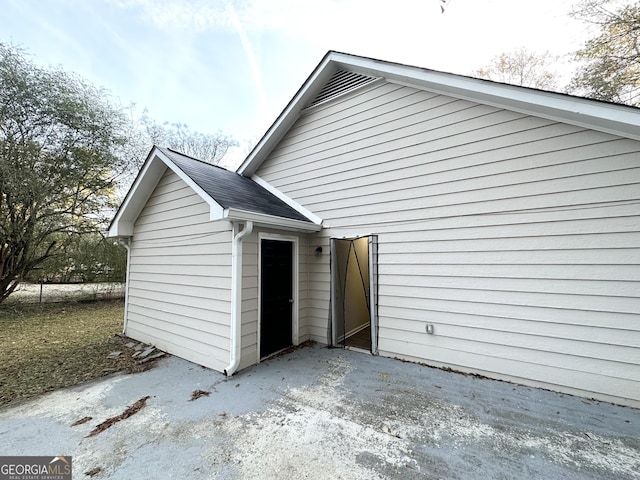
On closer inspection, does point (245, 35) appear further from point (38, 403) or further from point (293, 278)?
point (38, 403)

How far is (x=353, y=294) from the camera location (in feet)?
19.4

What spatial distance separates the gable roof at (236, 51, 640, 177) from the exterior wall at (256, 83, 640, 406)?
0.12 metres

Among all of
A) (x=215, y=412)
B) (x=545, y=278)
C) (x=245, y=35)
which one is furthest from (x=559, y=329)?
(x=245, y=35)

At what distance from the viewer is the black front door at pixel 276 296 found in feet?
14.0

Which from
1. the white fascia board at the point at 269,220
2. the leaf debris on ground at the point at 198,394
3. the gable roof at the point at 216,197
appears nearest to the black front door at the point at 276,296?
the white fascia board at the point at 269,220

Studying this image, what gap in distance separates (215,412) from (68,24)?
352 inches

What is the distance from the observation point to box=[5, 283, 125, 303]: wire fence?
30.6 ft

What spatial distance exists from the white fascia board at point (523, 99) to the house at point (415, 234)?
0.06ft

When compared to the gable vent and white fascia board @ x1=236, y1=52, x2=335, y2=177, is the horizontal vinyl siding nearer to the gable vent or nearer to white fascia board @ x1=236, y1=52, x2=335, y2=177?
white fascia board @ x1=236, y1=52, x2=335, y2=177

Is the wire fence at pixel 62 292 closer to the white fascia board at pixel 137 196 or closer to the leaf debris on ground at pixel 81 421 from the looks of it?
the white fascia board at pixel 137 196

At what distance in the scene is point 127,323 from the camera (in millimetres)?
5891

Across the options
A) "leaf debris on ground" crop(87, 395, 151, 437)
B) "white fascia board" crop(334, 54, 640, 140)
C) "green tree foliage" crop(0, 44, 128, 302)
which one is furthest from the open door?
"green tree foliage" crop(0, 44, 128, 302)

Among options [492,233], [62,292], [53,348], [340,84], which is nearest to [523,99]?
[492,233]

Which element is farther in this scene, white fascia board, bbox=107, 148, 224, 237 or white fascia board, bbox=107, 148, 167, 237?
white fascia board, bbox=107, 148, 167, 237
